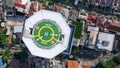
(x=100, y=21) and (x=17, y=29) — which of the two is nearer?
(x=17, y=29)

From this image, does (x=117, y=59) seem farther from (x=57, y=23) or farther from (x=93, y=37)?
(x=57, y=23)

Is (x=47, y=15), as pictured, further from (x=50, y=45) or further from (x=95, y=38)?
(x=95, y=38)

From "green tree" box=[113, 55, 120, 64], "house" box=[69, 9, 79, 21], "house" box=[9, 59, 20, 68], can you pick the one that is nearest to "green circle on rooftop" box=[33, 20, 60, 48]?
"house" box=[69, 9, 79, 21]

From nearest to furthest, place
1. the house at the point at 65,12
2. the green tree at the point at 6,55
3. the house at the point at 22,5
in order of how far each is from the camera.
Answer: the green tree at the point at 6,55, the house at the point at 22,5, the house at the point at 65,12

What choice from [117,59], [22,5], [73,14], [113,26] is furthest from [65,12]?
[117,59]

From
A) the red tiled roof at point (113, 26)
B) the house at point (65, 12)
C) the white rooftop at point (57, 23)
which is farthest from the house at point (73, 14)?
the red tiled roof at point (113, 26)

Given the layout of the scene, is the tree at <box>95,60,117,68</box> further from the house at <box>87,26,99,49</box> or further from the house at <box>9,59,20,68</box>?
the house at <box>9,59,20,68</box>

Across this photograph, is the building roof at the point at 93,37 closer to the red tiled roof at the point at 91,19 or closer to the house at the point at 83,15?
the red tiled roof at the point at 91,19
